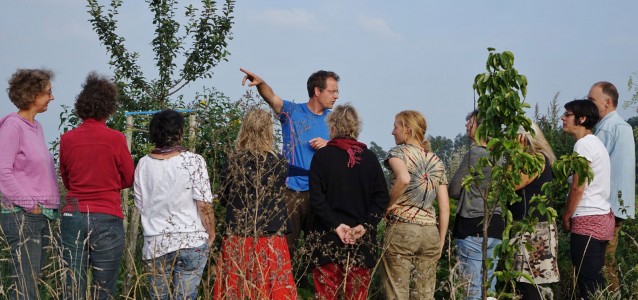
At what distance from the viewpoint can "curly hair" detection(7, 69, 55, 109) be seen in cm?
537

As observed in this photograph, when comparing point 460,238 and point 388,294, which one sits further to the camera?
point 460,238

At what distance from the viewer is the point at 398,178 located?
5.90m

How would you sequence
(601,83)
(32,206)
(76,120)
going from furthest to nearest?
1. (76,120)
2. (601,83)
3. (32,206)

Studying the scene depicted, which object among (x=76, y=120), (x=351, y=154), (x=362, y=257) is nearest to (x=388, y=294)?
(x=362, y=257)

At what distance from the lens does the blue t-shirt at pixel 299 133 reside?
252 inches

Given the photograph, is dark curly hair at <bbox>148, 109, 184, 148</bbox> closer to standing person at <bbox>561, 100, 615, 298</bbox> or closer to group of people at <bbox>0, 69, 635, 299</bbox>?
group of people at <bbox>0, 69, 635, 299</bbox>

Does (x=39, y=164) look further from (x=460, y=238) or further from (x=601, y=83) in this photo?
(x=601, y=83)

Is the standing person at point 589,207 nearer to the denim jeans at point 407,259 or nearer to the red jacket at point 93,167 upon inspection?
the denim jeans at point 407,259

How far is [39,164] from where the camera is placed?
17.5 feet

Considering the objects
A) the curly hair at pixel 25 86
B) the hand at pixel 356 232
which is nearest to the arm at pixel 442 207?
the hand at pixel 356 232

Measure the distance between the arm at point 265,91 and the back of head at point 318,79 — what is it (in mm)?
261

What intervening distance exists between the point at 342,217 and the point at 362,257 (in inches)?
13.4

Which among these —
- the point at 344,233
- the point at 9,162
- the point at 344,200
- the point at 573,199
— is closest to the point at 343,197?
the point at 344,200

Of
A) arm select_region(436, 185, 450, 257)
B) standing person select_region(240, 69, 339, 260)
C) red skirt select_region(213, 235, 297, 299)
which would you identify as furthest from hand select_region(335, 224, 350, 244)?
arm select_region(436, 185, 450, 257)
